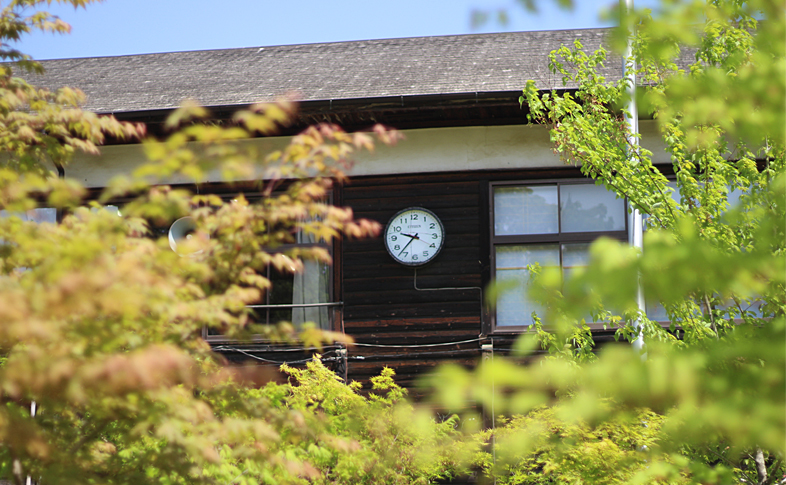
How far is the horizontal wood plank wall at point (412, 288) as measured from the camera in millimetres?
8648

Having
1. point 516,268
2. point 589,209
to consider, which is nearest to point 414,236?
point 516,268

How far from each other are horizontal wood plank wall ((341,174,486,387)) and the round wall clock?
103mm

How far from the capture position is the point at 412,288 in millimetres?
8789

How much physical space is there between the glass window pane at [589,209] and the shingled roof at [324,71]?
1431mm

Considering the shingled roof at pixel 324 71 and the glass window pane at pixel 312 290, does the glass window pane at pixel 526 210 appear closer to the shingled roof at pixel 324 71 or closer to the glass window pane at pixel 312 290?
the shingled roof at pixel 324 71

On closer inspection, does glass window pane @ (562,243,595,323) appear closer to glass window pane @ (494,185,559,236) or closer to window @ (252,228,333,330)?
glass window pane @ (494,185,559,236)

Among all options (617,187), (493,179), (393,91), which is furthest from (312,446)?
(393,91)

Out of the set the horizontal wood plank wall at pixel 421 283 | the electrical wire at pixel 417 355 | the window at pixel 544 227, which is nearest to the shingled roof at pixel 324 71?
the horizontal wood plank wall at pixel 421 283

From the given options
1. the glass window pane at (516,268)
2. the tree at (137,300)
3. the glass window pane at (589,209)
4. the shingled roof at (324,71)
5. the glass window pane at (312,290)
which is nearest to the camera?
the tree at (137,300)

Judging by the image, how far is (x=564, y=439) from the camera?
19.1 feet

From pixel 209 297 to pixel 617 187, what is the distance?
3612 millimetres

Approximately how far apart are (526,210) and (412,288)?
1.80m

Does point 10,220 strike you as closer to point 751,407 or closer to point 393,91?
point 751,407

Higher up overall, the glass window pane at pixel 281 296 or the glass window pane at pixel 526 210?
the glass window pane at pixel 526 210
